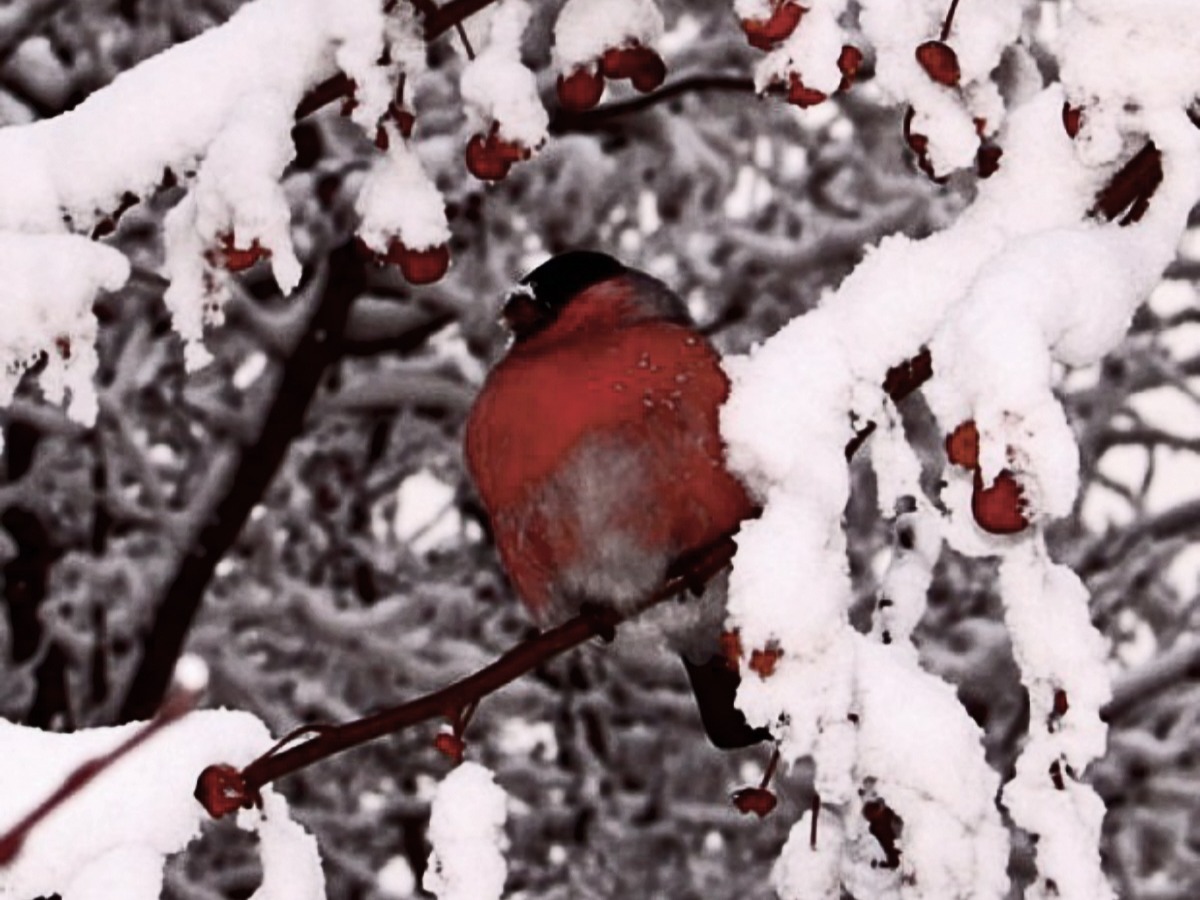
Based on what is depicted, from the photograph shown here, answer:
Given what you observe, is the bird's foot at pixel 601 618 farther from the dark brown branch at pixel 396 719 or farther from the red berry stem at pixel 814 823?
the red berry stem at pixel 814 823

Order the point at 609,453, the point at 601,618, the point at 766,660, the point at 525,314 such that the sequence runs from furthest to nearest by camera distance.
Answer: the point at 525,314 < the point at 609,453 < the point at 601,618 < the point at 766,660

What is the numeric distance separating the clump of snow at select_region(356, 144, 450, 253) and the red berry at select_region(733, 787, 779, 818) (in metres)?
0.63

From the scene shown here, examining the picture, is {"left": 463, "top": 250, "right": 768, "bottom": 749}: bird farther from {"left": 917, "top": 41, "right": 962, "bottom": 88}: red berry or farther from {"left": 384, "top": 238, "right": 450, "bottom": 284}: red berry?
{"left": 917, "top": 41, "right": 962, "bottom": 88}: red berry

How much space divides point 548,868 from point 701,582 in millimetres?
4443

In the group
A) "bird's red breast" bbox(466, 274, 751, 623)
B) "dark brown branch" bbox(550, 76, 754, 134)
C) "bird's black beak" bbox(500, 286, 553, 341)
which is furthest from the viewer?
"dark brown branch" bbox(550, 76, 754, 134)

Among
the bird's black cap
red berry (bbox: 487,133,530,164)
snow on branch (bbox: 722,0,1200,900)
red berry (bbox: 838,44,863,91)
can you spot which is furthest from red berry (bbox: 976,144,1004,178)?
the bird's black cap

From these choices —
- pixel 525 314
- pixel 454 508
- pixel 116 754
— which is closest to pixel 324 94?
pixel 525 314

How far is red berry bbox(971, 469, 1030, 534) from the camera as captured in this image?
1261 mm

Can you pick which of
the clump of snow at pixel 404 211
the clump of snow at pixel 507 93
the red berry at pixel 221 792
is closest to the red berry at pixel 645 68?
the clump of snow at pixel 507 93

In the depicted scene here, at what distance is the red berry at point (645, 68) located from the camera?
1.85 meters

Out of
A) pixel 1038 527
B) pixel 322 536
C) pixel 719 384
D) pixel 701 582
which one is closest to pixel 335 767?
pixel 322 536

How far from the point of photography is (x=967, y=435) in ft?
4.27

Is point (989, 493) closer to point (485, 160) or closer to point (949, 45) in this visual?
point (949, 45)

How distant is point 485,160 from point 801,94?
0.38 meters
